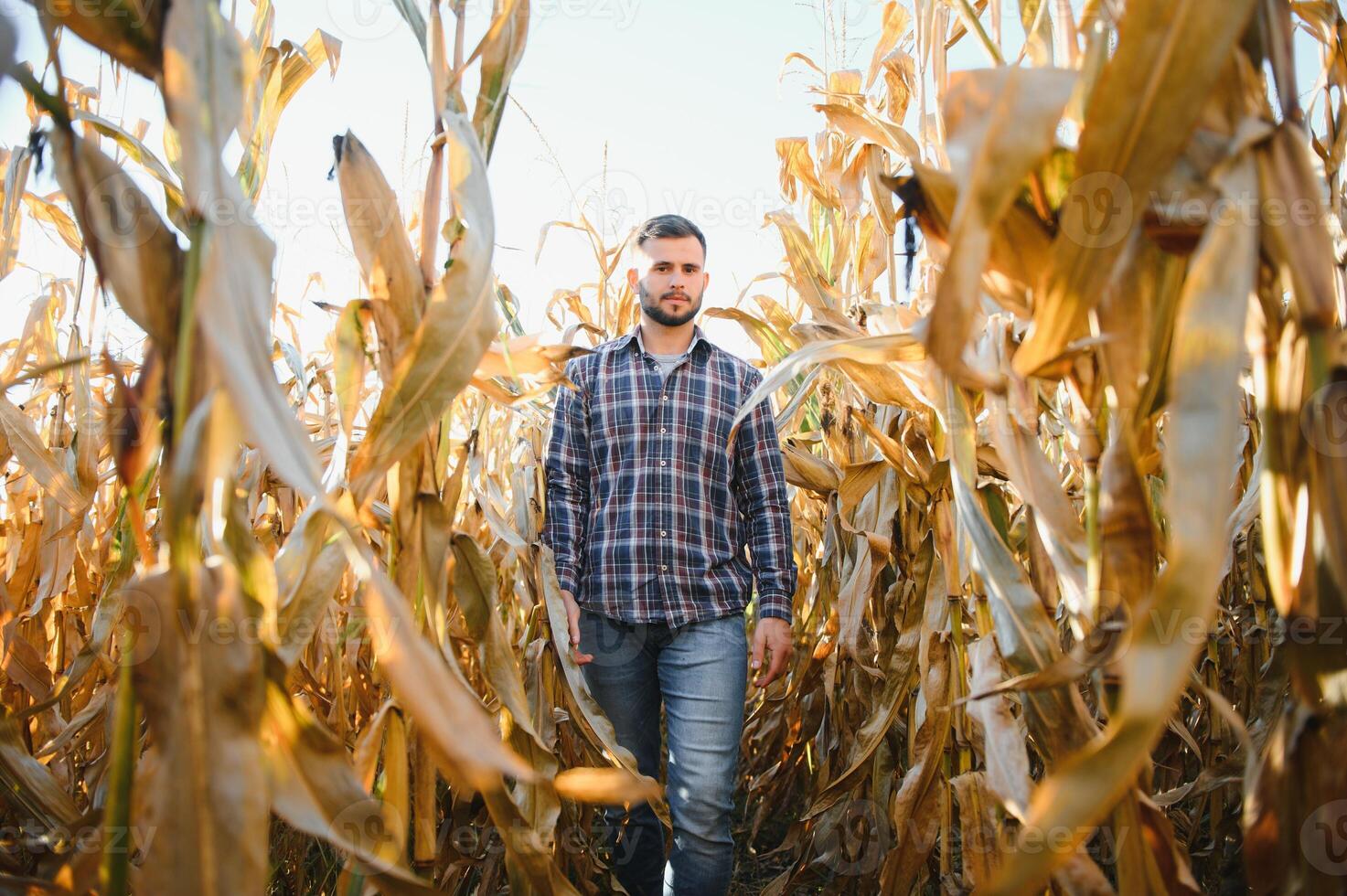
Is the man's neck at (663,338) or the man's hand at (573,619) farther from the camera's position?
the man's neck at (663,338)

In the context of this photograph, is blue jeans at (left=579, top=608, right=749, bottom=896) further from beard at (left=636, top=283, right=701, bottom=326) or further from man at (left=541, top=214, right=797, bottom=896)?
beard at (left=636, top=283, right=701, bottom=326)

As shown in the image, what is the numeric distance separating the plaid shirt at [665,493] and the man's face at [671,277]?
78 millimetres

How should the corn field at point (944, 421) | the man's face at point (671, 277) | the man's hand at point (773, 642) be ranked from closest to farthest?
the corn field at point (944, 421) < the man's hand at point (773, 642) < the man's face at point (671, 277)

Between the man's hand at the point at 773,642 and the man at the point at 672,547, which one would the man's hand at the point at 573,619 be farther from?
the man's hand at the point at 773,642

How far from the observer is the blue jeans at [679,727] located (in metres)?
1.48

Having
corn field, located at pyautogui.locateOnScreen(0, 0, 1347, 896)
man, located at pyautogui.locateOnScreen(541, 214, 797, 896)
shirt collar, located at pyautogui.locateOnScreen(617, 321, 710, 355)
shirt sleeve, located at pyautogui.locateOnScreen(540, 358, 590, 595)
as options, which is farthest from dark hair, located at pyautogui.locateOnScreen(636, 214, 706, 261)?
corn field, located at pyautogui.locateOnScreen(0, 0, 1347, 896)

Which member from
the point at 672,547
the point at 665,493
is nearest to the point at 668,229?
the point at 665,493

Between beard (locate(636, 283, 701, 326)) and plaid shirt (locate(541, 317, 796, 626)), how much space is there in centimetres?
6

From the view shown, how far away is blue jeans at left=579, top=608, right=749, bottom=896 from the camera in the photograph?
1483 mm

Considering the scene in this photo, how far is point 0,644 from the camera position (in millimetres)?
1312

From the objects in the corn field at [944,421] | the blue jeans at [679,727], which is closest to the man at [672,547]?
the blue jeans at [679,727]

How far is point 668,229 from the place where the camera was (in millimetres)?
1712

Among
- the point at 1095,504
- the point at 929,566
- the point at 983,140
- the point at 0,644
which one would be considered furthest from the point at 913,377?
the point at 0,644

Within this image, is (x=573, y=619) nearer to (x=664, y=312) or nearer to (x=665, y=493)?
(x=665, y=493)
